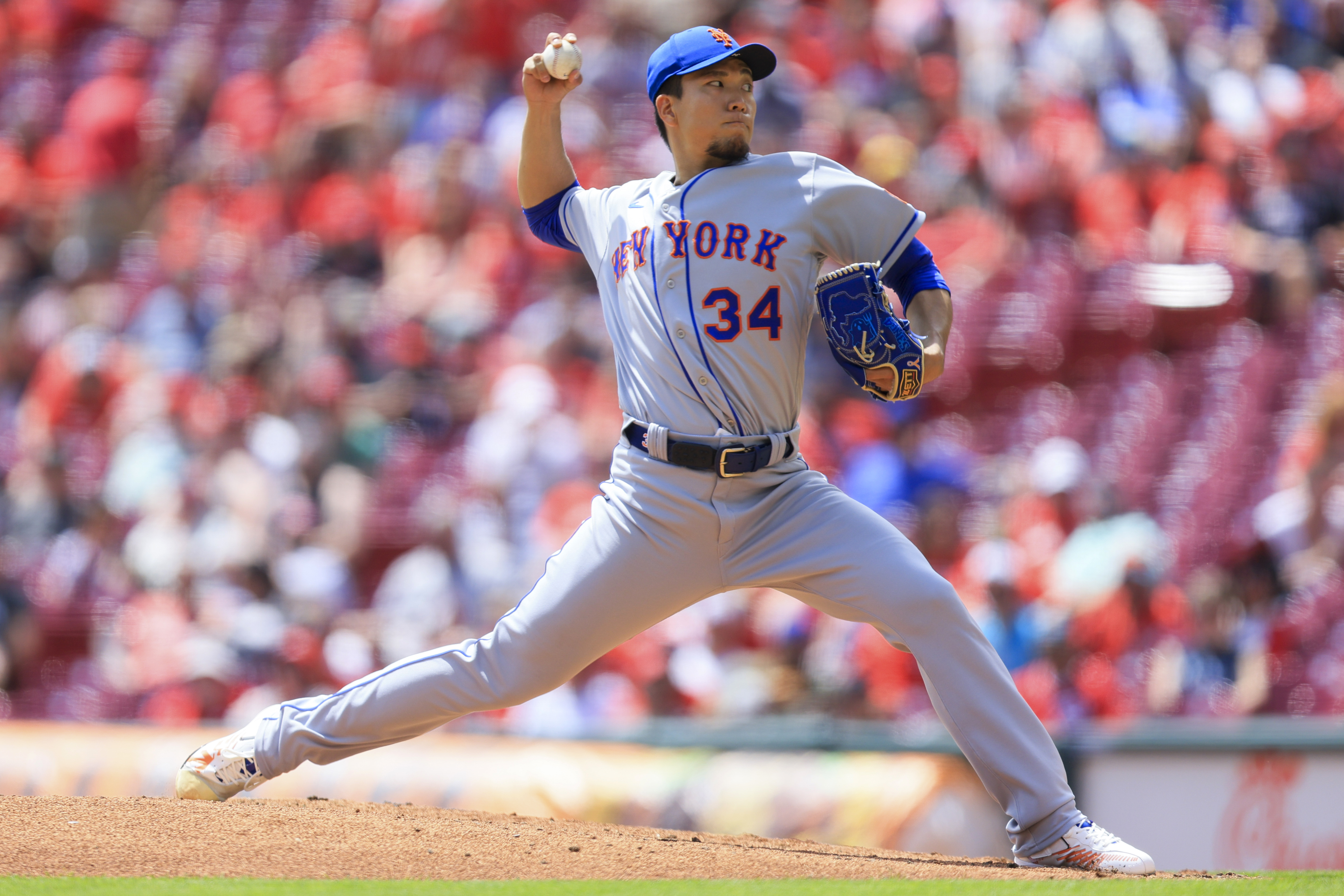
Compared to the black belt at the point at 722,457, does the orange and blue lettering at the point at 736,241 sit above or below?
above

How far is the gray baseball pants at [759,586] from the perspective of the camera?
3.24 meters

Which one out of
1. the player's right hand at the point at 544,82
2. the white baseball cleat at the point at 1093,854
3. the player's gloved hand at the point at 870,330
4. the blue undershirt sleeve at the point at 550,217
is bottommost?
the white baseball cleat at the point at 1093,854

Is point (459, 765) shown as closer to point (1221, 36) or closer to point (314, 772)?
point (314, 772)

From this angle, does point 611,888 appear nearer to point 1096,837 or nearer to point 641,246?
point 1096,837

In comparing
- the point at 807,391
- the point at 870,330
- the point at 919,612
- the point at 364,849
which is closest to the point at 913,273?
the point at 870,330

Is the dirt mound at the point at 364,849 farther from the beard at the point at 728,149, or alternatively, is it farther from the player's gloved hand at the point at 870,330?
the beard at the point at 728,149

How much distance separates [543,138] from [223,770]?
5.60 feet

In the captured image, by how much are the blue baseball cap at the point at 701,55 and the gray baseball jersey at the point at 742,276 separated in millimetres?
216

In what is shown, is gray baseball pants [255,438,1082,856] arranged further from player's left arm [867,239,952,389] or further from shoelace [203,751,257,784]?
shoelace [203,751,257,784]

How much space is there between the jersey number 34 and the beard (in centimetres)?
35

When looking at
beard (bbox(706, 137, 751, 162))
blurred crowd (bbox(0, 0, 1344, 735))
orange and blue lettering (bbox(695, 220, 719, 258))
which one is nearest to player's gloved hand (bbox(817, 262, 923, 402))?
orange and blue lettering (bbox(695, 220, 719, 258))

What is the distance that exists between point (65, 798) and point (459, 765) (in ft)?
4.70

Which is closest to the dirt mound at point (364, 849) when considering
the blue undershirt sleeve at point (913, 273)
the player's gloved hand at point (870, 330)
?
the player's gloved hand at point (870, 330)

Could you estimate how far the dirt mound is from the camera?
3.07m
